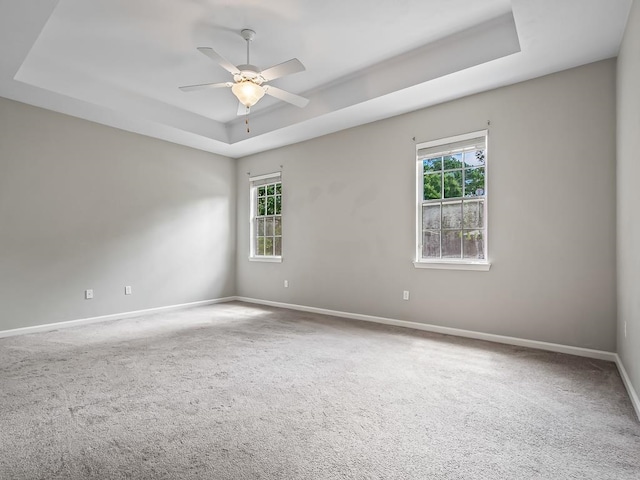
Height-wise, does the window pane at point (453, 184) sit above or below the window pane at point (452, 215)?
above

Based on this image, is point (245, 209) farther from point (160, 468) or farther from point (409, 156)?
point (160, 468)

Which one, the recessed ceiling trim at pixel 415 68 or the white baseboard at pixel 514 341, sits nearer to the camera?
the white baseboard at pixel 514 341

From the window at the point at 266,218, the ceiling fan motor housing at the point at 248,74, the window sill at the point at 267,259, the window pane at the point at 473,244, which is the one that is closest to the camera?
the ceiling fan motor housing at the point at 248,74

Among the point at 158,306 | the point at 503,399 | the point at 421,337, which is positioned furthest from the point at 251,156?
the point at 503,399

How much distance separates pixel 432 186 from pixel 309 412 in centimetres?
313

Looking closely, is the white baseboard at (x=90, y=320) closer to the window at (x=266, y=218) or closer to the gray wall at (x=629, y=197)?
the window at (x=266, y=218)

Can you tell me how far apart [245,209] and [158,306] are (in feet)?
7.49

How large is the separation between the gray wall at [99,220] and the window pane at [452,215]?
13.3ft

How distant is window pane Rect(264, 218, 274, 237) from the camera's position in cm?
621

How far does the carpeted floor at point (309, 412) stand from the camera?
1.66 metres

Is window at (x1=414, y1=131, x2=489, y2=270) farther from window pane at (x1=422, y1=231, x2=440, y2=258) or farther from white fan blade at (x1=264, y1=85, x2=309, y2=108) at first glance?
white fan blade at (x1=264, y1=85, x2=309, y2=108)

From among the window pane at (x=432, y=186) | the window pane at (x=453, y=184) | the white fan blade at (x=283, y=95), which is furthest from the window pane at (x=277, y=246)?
the window pane at (x=453, y=184)

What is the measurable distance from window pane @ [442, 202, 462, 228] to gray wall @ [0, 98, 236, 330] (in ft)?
13.3

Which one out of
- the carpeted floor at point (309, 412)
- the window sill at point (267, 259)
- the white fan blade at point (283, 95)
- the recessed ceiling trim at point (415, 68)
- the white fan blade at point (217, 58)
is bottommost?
the carpeted floor at point (309, 412)
